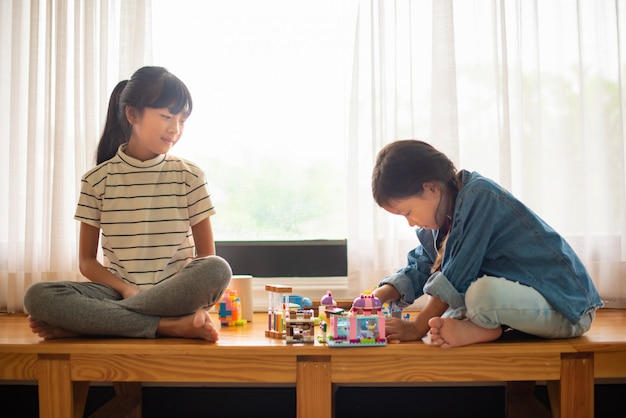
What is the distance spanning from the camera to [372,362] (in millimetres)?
1518

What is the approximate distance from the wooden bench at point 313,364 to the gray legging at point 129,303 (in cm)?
4

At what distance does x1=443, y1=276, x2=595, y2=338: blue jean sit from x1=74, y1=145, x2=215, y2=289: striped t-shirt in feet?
Result: 2.25

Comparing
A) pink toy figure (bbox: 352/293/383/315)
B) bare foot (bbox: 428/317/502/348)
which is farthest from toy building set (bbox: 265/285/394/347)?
bare foot (bbox: 428/317/502/348)

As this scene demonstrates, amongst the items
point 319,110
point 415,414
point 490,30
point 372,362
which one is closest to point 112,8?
point 319,110

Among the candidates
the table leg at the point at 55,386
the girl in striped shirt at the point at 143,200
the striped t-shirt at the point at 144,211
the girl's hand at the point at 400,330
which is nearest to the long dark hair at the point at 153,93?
the girl in striped shirt at the point at 143,200

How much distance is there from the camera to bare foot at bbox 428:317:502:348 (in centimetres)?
149

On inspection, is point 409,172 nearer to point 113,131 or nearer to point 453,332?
point 453,332

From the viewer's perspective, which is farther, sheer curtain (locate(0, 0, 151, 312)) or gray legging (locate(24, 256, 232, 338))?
sheer curtain (locate(0, 0, 151, 312))

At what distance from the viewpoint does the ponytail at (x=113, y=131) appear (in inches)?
73.7

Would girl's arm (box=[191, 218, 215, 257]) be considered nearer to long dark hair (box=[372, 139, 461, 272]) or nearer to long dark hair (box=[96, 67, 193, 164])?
long dark hair (box=[96, 67, 193, 164])

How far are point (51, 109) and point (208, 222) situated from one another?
0.59m

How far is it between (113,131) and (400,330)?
88 centimetres

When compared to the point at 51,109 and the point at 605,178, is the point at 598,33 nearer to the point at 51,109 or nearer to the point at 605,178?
the point at 605,178

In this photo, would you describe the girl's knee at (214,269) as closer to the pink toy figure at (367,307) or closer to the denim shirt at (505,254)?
the pink toy figure at (367,307)
